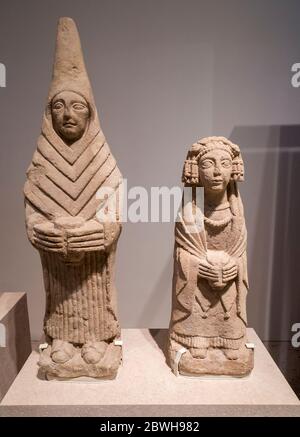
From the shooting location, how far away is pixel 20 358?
10.7 feet

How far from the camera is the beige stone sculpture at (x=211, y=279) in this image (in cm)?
269

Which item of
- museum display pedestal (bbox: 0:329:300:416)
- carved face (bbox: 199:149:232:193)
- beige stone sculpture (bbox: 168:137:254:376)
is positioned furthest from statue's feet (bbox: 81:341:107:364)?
carved face (bbox: 199:149:232:193)

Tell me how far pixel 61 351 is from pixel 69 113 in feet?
4.83

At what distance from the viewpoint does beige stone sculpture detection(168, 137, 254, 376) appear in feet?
8.81

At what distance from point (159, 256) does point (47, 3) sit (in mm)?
2241

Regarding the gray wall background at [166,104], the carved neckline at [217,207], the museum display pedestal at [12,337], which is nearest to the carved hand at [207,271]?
the carved neckline at [217,207]

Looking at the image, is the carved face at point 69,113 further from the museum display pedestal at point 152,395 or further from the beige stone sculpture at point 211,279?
the museum display pedestal at point 152,395

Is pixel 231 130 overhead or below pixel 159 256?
overhead

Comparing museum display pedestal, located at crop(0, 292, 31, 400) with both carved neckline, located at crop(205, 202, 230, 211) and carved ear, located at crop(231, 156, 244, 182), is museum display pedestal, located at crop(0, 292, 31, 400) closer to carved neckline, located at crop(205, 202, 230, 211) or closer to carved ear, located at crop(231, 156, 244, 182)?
carved neckline, located at crop(205, 202, 230, 211)

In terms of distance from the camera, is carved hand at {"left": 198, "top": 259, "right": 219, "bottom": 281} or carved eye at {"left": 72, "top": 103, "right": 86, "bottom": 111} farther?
carved hand at {"left": 198, "top": 259, "right": 219, "bottom": 281}

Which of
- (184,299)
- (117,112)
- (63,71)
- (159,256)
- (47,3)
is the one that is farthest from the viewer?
(159,256)

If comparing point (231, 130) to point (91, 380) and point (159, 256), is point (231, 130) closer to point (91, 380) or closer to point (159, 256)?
point (159, 256)

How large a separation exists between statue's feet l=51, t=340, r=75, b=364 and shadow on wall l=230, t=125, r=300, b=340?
1880 millimetres

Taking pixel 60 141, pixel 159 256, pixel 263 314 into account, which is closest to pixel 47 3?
pixel 60 141
